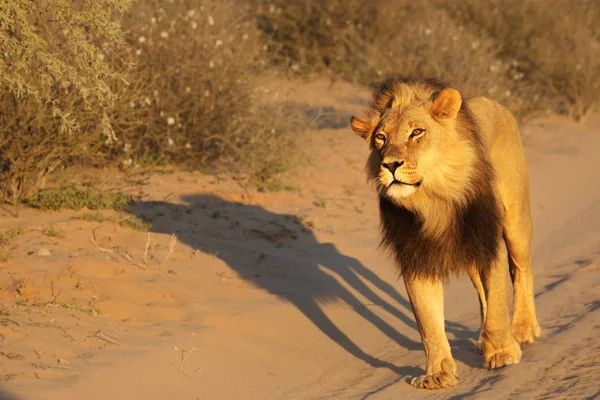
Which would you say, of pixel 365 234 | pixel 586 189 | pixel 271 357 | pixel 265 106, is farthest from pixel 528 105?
pixel 271 357

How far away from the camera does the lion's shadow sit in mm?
7172

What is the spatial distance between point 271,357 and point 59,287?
145cm

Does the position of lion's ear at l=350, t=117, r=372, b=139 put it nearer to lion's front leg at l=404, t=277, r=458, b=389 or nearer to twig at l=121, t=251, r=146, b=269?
lion's front leg at l=404, t=277, r=458, b=389

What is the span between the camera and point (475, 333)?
22.2 ft

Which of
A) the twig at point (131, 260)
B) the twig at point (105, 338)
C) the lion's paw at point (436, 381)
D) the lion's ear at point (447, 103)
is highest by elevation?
the lion's ear at point (447, 103)

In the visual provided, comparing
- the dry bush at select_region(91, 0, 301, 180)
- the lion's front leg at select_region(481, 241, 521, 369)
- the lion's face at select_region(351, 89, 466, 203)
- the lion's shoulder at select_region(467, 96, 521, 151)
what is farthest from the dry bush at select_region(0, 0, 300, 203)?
the lion's front leg at select_region(481, 241, 521, 369)

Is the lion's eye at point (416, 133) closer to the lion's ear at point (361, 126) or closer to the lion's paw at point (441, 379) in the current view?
the lion's ear at point (361, 126)

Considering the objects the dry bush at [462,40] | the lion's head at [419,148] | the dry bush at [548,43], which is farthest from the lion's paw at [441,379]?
the dry bush at [548,43]

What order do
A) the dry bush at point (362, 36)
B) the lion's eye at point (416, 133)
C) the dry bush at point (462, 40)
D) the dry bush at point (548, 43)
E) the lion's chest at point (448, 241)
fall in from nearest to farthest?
the lion's eye at point (416, 133), the lion's chest at point (448, 241), the dry bush at point (362, 36), the dry bush at point (462, 40), the dry bush at point (548, 43)

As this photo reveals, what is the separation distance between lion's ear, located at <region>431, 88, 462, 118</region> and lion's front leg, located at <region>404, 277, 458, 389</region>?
36.1 inches

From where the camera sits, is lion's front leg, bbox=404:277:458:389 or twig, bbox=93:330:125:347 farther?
twig, bbox=93:330:125:347

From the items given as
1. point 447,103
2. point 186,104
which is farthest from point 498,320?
point 186,104

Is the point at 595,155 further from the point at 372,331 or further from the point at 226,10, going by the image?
the point at 372,331

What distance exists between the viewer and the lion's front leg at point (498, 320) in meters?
5.61
